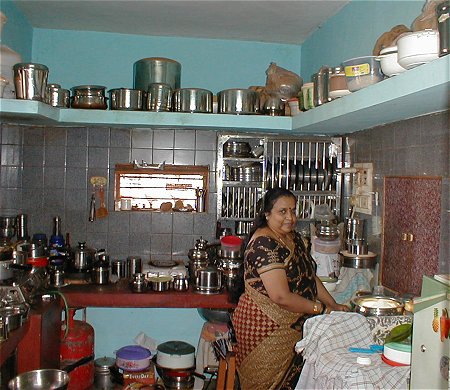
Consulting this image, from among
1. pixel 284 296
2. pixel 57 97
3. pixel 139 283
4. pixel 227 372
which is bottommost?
pixel 227 372

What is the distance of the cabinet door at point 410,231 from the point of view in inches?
107

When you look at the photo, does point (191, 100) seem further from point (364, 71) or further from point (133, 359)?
point (133, 359)

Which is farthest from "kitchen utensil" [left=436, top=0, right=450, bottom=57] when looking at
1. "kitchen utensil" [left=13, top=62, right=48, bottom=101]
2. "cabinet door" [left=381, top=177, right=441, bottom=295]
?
"kitchen utensil" [left=13, top=62, right=48, bottom=101]

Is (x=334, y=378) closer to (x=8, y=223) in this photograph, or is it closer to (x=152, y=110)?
(x=152, y=110)

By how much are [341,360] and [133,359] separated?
96.5 inches

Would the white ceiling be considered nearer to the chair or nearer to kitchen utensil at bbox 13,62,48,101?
kitchen utensil at bbox 13,62,48,101

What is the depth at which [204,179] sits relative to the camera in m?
4.62

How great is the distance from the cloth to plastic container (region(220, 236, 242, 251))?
6.50 feet

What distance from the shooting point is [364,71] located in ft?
8.09

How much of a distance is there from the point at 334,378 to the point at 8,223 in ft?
10.2

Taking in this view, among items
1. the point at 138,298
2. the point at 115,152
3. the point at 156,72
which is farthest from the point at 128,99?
the point at 138,298

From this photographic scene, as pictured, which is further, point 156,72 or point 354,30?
point 156,72

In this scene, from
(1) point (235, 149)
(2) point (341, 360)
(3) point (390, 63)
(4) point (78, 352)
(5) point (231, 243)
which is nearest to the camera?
(2) point (341, 360)

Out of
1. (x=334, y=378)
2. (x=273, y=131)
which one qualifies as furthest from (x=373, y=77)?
(x=273, y=131)
